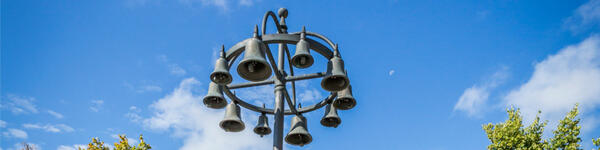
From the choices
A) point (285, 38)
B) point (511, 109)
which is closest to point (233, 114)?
point (285, 38)

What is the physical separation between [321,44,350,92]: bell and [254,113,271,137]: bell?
1.63 metres

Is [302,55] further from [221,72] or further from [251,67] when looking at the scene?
[221,72]

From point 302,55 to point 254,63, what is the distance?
0.68 metres

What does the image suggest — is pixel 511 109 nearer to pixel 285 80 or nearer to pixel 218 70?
pixel 285 80

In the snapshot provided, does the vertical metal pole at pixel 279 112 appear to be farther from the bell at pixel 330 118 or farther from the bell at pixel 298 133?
the bell at pixel 330 118

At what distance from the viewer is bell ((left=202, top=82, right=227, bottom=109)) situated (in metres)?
7.25

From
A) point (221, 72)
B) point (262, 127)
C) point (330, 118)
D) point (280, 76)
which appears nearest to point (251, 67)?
point (221, 72)

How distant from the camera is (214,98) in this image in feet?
24.3

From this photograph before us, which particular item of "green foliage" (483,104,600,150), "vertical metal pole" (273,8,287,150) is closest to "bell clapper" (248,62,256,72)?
"vertical metal pole" (273,8,287,150)

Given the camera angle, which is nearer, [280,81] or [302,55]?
[302,55]

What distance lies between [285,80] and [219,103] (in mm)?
1199

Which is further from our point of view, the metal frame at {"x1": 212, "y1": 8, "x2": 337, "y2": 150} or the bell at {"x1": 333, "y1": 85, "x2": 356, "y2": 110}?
the bell at {"x1": 333, "y1": 85, "x2": 356, "y2": 110}

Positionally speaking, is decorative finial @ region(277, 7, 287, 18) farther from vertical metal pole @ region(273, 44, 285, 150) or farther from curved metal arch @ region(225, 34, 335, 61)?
curved metal arch @ region(225, 34, 335, 61)

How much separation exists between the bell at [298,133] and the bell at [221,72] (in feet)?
4.78
